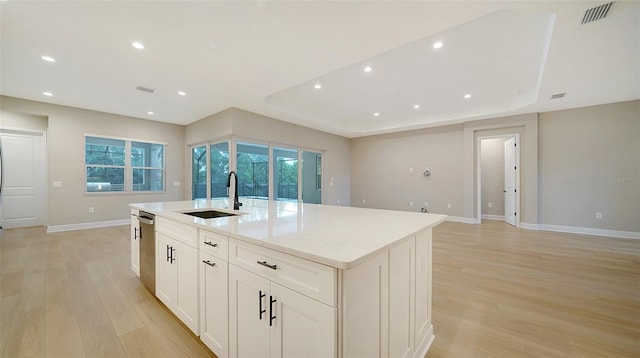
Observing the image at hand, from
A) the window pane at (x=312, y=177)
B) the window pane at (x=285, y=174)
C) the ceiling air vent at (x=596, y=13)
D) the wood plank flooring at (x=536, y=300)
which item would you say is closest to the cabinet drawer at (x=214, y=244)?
the wood plank flooring at (x=536, y=300)

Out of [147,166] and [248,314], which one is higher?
[147,166]

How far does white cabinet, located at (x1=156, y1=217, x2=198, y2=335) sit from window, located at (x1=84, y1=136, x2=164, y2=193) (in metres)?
5.20

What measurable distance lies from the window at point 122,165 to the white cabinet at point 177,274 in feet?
17.1

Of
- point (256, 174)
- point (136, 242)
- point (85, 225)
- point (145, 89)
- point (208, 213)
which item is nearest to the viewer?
point (208, 213)

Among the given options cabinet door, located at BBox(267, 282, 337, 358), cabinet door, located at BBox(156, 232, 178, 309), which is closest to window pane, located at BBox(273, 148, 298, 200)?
cabinet door, located at BBox(156, 232, 178, 309)

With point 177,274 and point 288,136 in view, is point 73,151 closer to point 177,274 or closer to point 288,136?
point 288,136

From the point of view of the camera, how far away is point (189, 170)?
689cm

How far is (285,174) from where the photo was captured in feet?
23.0

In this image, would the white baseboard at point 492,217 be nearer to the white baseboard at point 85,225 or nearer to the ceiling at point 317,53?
the ceiling at point 317,53

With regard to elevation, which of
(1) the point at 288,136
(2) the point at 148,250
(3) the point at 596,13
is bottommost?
(2) the point at 148,250

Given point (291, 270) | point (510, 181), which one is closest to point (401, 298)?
point (291, 270)

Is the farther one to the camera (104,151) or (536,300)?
(104,151)

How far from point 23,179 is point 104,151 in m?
1.70

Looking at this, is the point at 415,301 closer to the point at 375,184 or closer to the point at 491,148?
the point at 375,184
